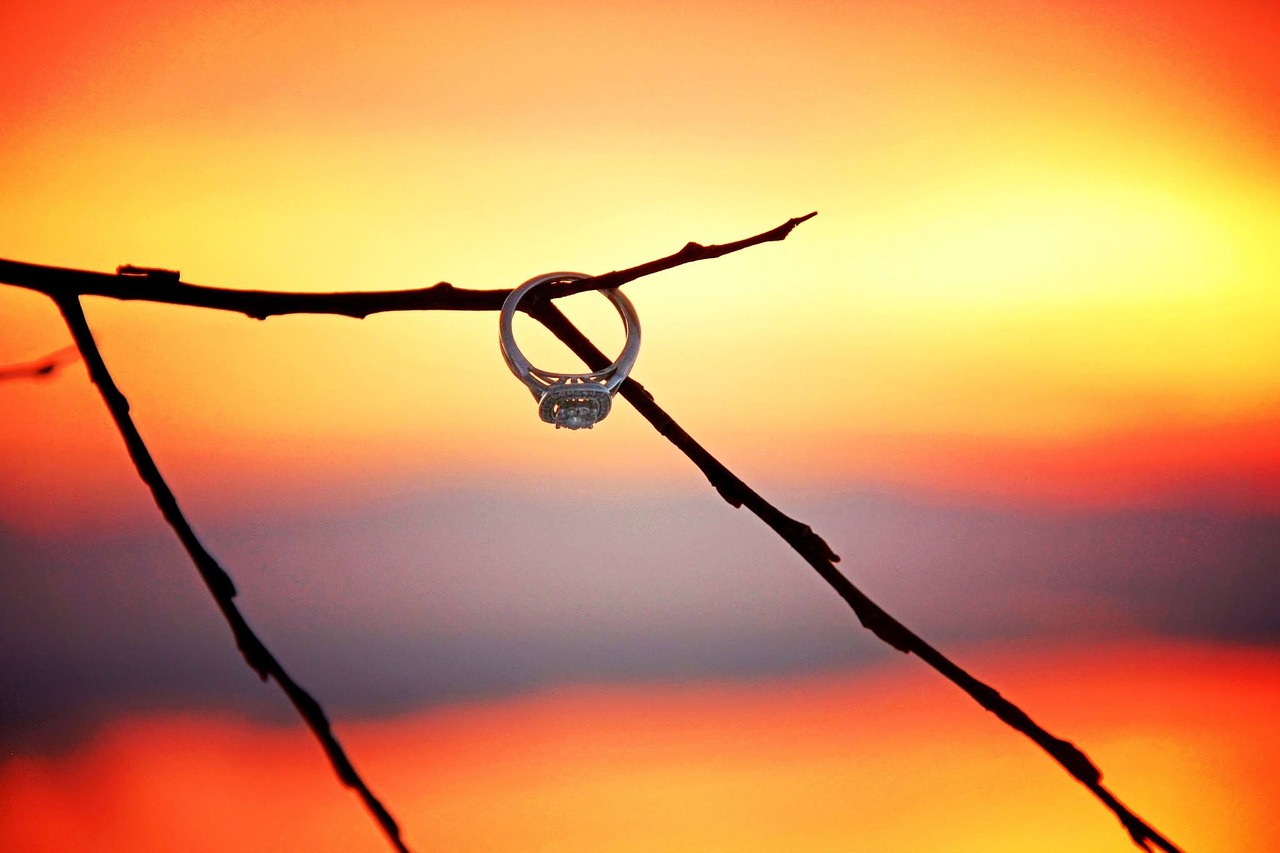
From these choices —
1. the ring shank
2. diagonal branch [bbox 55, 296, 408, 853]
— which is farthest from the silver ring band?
diagonal branch [bbox 55, 296, 408, 853]

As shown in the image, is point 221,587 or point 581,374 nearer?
point 221,587

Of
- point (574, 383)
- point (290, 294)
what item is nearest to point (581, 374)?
point (574, 383)

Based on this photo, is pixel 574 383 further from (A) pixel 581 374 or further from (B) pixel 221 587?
(B) pixel 221 587

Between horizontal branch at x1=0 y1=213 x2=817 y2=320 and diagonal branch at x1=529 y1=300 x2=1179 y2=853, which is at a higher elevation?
horizontal branch at x1=0 y1=213 x2=817 y2=320

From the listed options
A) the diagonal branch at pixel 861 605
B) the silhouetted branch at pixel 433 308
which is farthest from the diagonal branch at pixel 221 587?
the diagonal branch at pixel 861 605

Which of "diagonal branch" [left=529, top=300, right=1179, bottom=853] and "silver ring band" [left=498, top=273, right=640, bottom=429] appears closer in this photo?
"diagonal branch" [left=529, top=300, right=1179, bottom=853]

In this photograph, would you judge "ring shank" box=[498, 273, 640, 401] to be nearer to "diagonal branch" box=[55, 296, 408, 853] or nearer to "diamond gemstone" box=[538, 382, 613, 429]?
"diamond gemstone" box=[538, 382, 613, 429]
